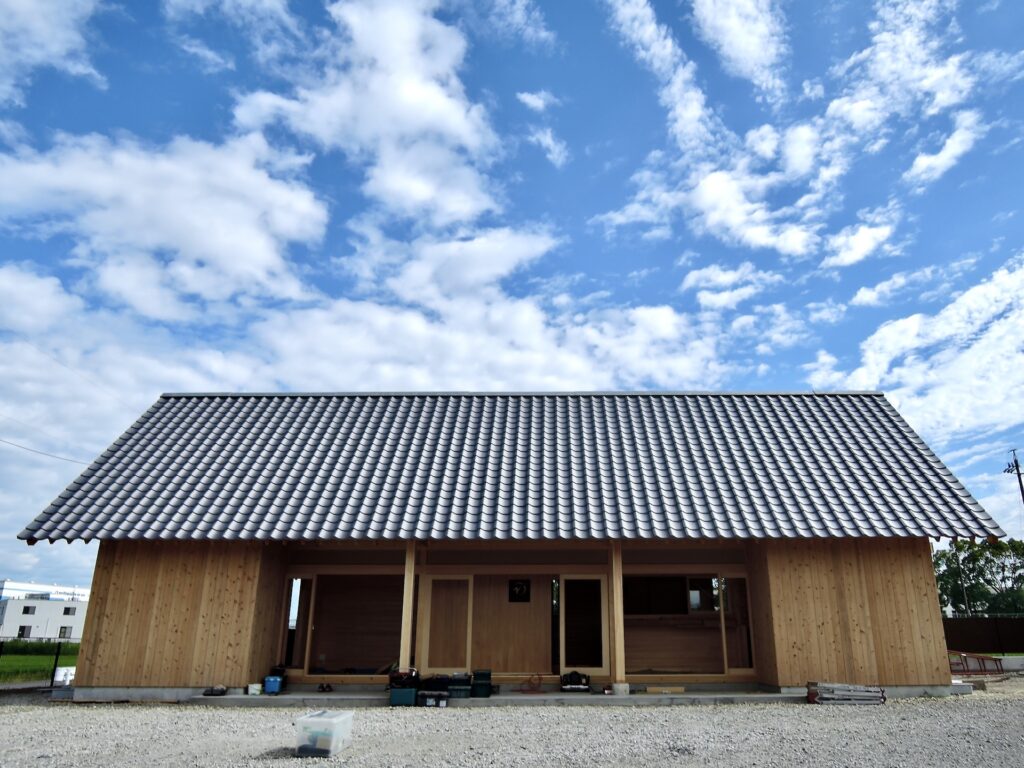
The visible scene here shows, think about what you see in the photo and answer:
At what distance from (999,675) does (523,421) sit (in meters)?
13.6

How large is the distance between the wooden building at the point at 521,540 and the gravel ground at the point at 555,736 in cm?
143

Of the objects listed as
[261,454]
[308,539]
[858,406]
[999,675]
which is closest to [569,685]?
[308,539]

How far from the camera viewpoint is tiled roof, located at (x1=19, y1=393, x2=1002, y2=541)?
12445 millimetres

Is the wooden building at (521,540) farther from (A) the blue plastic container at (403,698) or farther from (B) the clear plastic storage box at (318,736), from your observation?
(B) the clear plastic storage box at (318,736)

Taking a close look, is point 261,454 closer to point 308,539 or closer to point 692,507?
point 308,539

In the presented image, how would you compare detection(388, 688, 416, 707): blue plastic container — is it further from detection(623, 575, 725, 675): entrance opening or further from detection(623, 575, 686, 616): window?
detection(623, 575, 686, 616): window

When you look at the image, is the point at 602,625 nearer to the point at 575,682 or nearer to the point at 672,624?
the point at 575,682

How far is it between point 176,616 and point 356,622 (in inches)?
160

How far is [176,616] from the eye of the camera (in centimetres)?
1248

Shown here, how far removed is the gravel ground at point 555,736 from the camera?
7367 mm

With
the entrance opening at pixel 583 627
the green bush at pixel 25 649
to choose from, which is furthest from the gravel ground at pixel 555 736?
the green bush at pixel 25 649

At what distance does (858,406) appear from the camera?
16.6m

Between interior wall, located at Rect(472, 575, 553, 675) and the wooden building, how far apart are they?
4 cm

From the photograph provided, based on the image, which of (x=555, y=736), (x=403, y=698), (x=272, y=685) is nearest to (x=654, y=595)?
(x=403, y=698)
